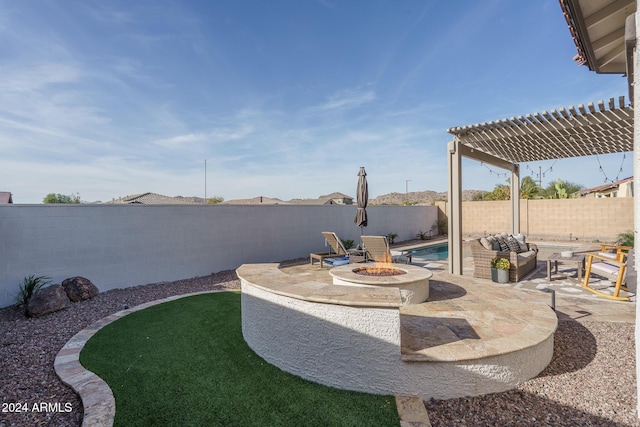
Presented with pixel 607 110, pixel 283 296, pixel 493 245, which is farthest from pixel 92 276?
pixel 607 110

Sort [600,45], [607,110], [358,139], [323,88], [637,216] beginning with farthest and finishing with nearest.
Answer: [358,139]
[323,88]
[607,110]
[600,45]
[637,216]

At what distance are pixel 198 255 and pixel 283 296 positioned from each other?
7015 mm

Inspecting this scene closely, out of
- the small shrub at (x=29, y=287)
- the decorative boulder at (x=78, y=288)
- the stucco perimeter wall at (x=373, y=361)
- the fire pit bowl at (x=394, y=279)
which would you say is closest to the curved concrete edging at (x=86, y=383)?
the stucco perimeter wall at (x=373, y=361)

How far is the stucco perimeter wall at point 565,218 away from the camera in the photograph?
15.8 meters

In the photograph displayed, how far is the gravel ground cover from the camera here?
2840mm

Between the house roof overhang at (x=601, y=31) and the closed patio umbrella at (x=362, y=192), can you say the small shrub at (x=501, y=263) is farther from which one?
the house roof overhang at (x=601, y=31)

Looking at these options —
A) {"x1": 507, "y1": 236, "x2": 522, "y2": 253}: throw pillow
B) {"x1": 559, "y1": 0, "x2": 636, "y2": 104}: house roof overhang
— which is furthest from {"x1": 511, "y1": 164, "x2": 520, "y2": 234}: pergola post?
{"x1": 559, "y1": 0, "x2": 636, "y2": 104}: house roof overhang

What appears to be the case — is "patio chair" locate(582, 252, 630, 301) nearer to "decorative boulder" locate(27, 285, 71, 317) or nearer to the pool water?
the pool water

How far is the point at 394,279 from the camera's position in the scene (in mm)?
5270

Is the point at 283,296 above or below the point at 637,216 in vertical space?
below

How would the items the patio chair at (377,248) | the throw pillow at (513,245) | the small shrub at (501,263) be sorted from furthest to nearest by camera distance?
the throw pillow at (513,245) < the patio chair at (377,248) < the small shrub at (501,263)

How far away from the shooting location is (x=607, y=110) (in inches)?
273

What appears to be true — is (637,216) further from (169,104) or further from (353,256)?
(169,104)

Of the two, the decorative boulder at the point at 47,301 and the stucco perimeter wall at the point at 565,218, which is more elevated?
the stucco perimeter wall at the point at 565,218
